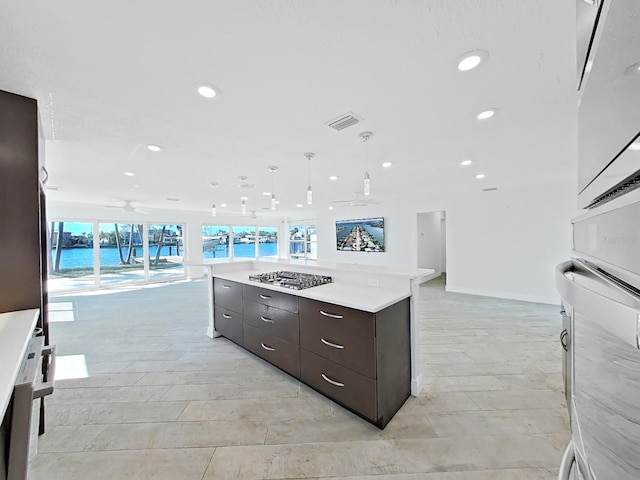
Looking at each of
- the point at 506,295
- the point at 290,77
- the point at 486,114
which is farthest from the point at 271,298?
the point at 506,295

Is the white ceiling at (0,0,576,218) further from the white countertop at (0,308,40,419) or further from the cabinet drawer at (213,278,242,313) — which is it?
the cabinet drawer at (213,278,242,313)

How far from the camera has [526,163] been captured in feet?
11.5

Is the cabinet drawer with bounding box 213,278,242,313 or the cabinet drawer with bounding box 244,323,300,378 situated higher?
the cabinet drawer with bounding box 213,278,242,313

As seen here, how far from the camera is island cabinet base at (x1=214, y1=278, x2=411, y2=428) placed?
1.79 m

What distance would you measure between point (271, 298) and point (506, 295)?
17.2 feet

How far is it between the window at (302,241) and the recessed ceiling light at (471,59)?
9.47 m

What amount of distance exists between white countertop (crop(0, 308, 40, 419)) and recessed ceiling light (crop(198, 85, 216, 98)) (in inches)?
66.4

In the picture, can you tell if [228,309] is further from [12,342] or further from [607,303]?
[607,303]

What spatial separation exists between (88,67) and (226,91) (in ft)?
2.51

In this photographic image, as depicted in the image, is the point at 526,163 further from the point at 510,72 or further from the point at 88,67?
the point at 88,67

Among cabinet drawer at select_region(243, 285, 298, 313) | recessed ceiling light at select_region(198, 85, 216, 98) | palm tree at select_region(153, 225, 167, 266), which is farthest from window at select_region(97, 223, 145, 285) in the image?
recessed ceiling light at select_region(198, 85, 216, 98)

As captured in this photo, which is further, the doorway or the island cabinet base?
the doorway

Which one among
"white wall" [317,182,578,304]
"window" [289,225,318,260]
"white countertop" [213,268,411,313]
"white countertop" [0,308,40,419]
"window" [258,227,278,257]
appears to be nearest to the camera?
"white countertop" [0,308,40,419]

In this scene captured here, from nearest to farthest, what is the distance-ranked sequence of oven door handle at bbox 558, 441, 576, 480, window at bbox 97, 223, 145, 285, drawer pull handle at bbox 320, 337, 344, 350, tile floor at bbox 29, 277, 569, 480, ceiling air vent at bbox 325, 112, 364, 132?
oven door handle at bbox 558, 441, 576, 480 < tile floor at bbox 29, 277, 569, 480 < drawer pull handle at bbox 320, 337, 344, 350 < ceiling air vent at bbox 325, 112, 364, 132 < window at bbox 97, 223, 145, 285
